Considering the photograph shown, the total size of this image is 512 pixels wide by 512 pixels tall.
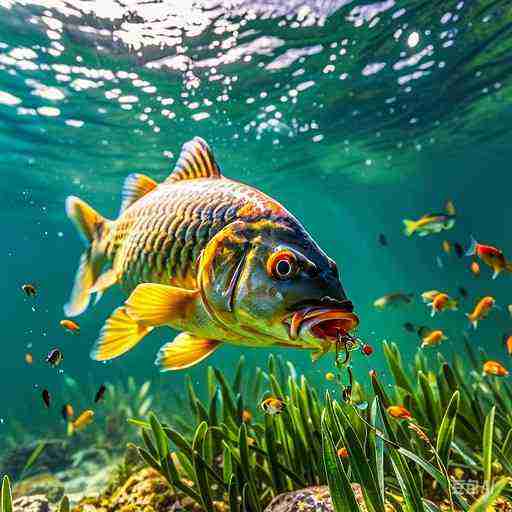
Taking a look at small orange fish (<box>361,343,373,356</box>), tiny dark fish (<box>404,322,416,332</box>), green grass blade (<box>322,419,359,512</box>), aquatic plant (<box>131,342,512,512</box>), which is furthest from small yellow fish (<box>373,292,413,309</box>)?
green grass blade (<box>322,419,359,512</box>)

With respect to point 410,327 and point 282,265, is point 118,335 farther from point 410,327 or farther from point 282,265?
point 410,327

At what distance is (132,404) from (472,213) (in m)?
68.4

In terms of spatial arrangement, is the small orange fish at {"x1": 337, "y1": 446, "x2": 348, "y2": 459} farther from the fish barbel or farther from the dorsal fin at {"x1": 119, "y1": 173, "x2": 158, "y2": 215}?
the dorsal fin at {"x1": 119, "y1": 173, "x2": 158, "y2": 215}

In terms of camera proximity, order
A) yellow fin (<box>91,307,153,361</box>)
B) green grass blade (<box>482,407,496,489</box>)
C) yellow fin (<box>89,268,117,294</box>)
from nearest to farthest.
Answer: green grass blade (<box>482,407,496,489</box>) < yellow fin (<box>91,307,153,361</box>) < yellow fin (<box>89,268,117,294</box>)

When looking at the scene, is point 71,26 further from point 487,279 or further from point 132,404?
point 487,279

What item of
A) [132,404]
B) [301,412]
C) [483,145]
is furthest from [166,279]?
[483,145]

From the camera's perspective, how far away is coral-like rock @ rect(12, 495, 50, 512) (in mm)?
4098

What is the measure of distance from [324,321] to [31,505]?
4073mm

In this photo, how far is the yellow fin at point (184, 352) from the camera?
2561 mm

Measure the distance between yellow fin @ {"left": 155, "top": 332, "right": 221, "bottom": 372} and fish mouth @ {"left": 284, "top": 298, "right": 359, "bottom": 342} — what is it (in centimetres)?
93

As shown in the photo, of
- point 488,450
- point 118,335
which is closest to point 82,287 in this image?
point 118,335

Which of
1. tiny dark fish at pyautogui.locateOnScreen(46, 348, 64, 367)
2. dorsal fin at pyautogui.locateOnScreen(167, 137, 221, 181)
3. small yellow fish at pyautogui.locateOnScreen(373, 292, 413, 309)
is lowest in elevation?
small yellow fish at pyautogui.locateOnScreen(373, 292, 413, 309)

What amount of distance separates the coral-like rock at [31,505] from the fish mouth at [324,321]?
3876mm

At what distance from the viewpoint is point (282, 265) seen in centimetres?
194
